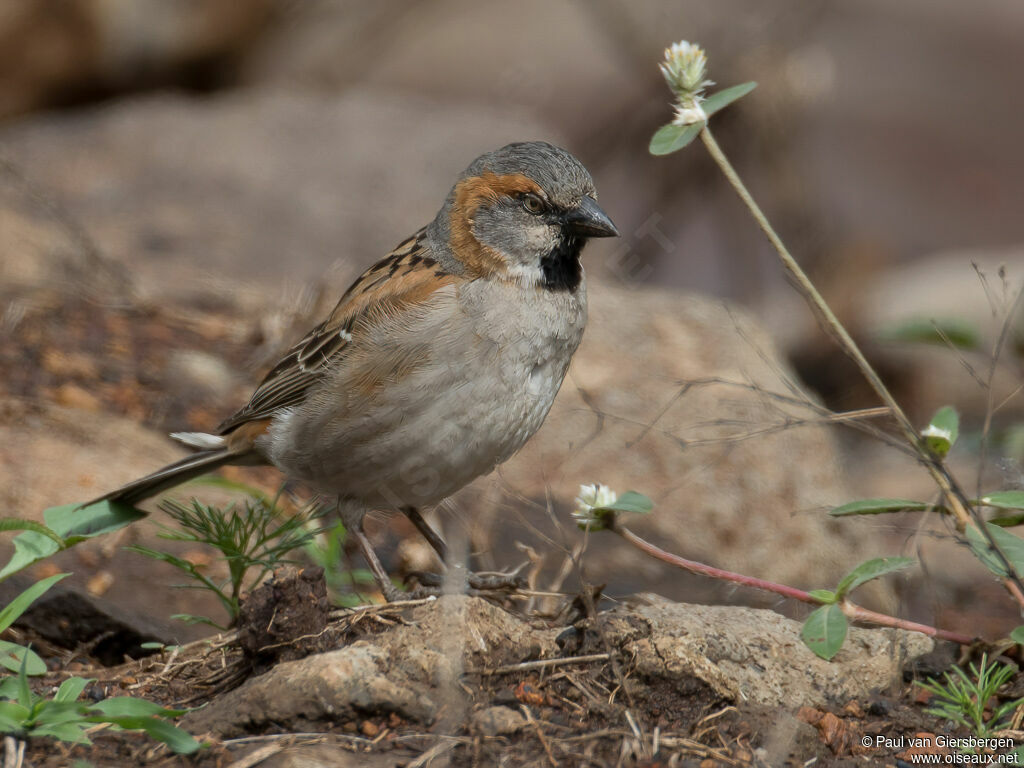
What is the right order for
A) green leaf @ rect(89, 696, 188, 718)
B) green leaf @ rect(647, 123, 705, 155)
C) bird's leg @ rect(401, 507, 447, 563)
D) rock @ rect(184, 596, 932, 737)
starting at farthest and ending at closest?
bird's leg @ rect(401, 507, 447, 563) → green leaf @ rect(647, 123, 705, 155) → rock @ rect(184, 596, 932, 737) → green leaf @ rect(89, 696, 188, 718)

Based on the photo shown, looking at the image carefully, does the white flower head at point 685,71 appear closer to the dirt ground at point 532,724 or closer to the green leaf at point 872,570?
the green leaf at point 872,570

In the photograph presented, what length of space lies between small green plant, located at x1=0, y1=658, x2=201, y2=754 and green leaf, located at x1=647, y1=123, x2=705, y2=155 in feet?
7.25

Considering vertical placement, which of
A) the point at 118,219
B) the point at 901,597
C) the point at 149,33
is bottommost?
the point at 901,597

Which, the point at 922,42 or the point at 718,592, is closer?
the point at 718,592

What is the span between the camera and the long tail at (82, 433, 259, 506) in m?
4.79

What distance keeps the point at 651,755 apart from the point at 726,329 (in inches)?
186

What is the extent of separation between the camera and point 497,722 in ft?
10.9

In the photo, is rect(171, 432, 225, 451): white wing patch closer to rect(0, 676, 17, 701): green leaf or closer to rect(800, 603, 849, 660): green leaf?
rect(0, 676, 17, 701): green leaf

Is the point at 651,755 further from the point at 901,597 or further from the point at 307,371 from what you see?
the point at 901,597

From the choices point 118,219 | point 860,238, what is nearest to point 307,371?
point 118,219

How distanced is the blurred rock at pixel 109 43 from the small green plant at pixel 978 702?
10.4m

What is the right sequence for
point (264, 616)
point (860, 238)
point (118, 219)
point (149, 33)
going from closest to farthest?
point (264, 616) < point (118, 219) < point (149, 33) < point (860, 238)

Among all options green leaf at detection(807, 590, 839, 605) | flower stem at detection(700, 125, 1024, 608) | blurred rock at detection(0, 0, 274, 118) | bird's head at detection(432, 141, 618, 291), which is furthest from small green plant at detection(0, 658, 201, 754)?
blurred rock at detection(0, 0, 274, 118)

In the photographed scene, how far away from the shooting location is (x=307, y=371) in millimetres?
5070
